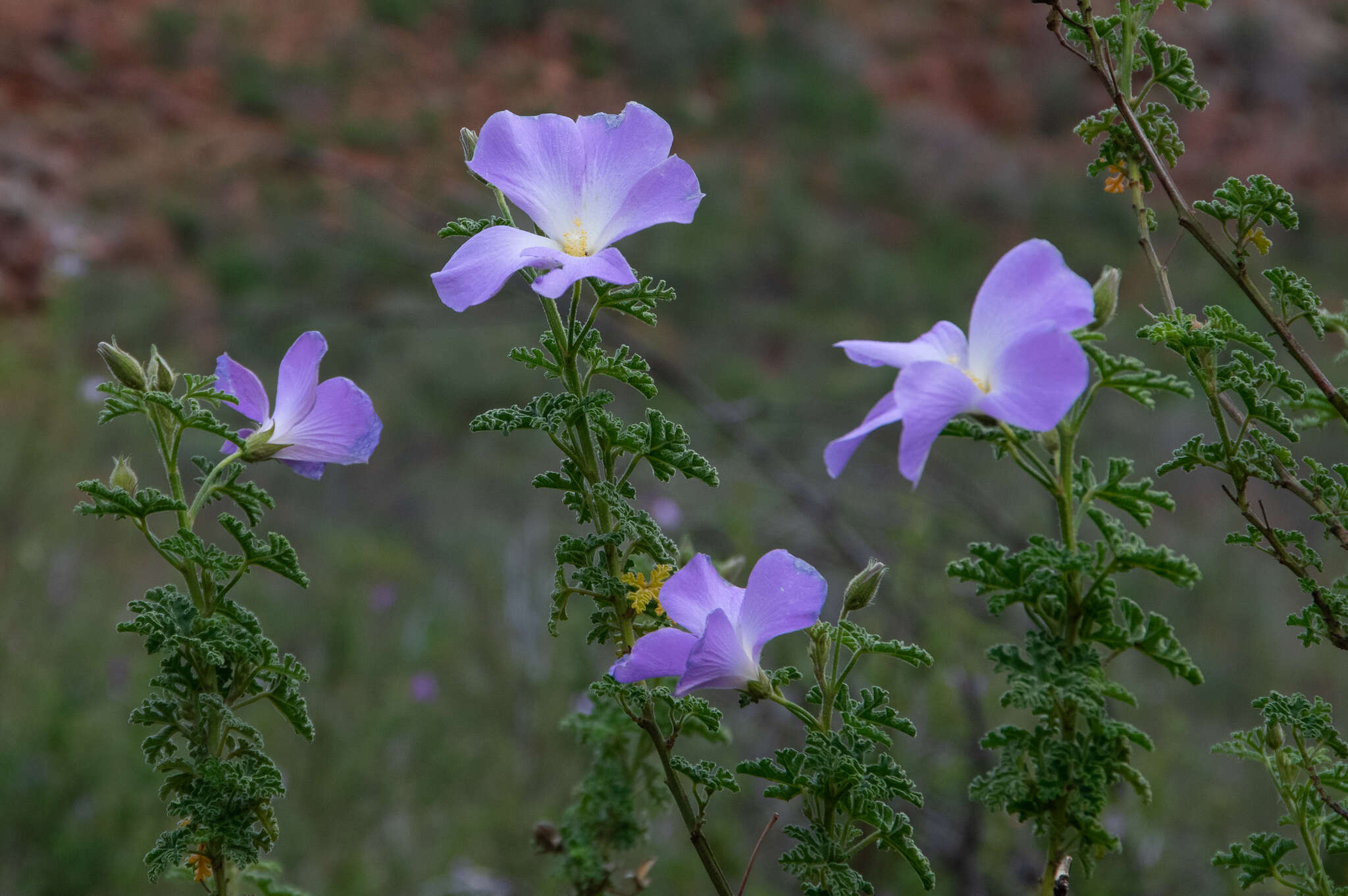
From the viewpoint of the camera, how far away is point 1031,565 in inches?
22.1

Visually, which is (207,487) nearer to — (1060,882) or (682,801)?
(682,801)

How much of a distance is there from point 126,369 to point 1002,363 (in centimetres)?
58

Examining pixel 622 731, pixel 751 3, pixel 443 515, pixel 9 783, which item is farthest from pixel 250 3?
pixel 622 731

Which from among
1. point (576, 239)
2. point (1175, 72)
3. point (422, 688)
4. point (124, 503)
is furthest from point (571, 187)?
point (422, 688)

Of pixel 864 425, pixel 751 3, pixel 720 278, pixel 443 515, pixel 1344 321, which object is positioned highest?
pixel 751 3

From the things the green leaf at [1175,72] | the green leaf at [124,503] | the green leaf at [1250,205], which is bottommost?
the green leaf at [124,503]

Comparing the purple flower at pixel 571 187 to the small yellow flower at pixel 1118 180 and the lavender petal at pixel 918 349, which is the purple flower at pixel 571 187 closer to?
the lavender petal at pixel 918 349

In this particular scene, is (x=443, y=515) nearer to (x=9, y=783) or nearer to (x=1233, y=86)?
(x=9, y=783)

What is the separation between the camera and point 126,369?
0.71 metres

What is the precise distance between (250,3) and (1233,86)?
12.2 metres

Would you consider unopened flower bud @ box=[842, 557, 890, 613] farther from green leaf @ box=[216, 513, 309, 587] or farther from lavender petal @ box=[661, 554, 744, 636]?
green leaf @ box=[216, 513, 309, 587]

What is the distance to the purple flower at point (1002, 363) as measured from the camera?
21.9 inches

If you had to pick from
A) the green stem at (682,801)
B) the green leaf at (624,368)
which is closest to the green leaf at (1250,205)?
the green leaf at (624,368)

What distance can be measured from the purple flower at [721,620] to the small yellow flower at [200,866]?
1.04ft
